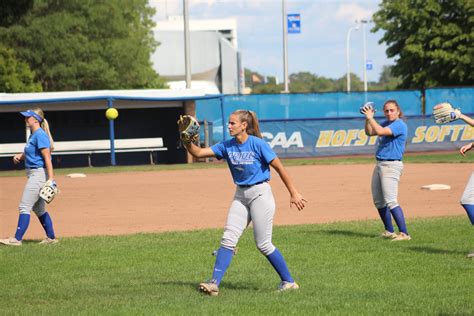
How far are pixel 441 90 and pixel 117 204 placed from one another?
77.1ft

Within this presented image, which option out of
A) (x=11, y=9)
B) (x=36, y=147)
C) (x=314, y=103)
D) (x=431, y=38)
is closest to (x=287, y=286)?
(x=36, y=147)

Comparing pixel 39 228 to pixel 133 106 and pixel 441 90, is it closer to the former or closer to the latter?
pixel 133 106

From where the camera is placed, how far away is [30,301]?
340 inches

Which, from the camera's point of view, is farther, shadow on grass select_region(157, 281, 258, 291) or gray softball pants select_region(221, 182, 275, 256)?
shadow on grass select_region(157, 281, 258, 291)

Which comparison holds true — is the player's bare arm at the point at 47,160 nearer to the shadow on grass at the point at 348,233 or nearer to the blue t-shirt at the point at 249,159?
the shadow on grass at the point at 348,233

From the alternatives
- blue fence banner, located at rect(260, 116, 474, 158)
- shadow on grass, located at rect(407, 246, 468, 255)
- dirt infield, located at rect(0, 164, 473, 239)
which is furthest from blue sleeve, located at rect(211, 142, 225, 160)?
blue fence banner, located at rect(260, 116, 474, 158)

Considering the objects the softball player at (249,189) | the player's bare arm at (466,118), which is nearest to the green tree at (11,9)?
the player's bare arm at (466,118)

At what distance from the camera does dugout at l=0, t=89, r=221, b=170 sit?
33219 mm

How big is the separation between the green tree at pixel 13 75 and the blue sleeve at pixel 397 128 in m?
39.7

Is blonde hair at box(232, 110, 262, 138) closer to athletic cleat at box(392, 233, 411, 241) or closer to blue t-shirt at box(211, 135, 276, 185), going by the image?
blue t-shirt at box(211, 135, 276, 185)

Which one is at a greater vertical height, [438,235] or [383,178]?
[383,178]

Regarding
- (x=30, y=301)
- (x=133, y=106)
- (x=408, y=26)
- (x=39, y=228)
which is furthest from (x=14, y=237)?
(x=408, y=26)

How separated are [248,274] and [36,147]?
418cm

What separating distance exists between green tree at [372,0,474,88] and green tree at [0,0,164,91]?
17.0 meters
